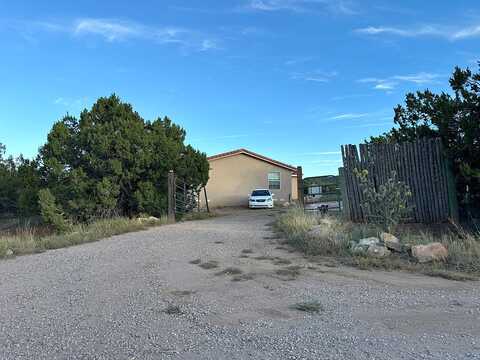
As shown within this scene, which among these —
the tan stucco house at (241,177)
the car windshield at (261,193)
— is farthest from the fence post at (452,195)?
the tan stucco house at (241,177)

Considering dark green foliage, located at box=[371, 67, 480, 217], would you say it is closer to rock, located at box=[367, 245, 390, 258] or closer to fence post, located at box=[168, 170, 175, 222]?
rock, located at box=[367, 245, 390, 258]

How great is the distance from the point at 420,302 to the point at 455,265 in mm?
2190

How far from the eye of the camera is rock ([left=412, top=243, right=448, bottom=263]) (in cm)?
716

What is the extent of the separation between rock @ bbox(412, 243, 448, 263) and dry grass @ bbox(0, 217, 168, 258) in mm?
8705

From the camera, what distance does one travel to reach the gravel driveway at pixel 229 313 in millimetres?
3883

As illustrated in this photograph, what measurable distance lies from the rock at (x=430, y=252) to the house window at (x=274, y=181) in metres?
24.8

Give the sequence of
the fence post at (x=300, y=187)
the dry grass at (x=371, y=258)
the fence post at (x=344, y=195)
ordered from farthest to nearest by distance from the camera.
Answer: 1. the fence post at (x=300, y=187)
2. the fence post at (x=344, y=195)
3. the dry grass at (x=371, y=258)

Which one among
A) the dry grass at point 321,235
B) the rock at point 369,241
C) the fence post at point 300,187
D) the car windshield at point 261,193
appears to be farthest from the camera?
the car windshield at point 261,193

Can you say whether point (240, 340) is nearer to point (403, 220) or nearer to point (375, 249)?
point (375, 249)

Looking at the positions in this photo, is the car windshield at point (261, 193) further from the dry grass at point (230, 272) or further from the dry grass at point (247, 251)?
the dry grass at point (230, 272)

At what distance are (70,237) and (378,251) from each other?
8.61 m

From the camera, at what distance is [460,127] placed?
10.5 metres

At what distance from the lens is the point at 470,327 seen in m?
4.25

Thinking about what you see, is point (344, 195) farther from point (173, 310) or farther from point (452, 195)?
point (173, 310)
